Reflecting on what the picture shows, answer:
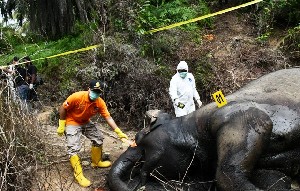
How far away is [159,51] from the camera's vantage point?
10211 mm

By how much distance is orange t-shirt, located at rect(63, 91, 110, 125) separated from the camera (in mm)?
6262

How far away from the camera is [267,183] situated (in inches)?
182

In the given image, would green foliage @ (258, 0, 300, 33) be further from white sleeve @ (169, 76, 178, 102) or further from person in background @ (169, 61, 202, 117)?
white sleeve @ (169, 76, 178, 102)

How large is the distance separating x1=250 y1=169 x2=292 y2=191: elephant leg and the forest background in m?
3.89

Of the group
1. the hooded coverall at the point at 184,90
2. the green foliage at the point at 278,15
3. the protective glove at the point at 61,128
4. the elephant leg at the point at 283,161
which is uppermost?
the green foliage at the point at 278,15

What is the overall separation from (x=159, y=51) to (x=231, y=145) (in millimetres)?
5989

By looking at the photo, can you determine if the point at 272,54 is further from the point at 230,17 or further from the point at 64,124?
the point at 64,124

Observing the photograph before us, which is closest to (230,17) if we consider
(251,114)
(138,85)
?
(138,85)

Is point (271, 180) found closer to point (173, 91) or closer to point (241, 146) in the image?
point (241, 146)

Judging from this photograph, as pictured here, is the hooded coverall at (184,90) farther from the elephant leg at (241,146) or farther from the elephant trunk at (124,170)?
the elephant leg at (241,146)

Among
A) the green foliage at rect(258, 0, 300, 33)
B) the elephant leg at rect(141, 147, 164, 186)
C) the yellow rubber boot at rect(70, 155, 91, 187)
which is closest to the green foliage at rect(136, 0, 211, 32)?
the green foliage at rect(258, 0, 300, 33)

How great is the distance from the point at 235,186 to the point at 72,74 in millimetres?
6827

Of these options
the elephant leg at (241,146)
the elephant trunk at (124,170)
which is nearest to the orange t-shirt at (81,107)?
the elephant trunk at (124,170)

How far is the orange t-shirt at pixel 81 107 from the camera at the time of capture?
6.26m
